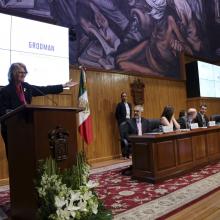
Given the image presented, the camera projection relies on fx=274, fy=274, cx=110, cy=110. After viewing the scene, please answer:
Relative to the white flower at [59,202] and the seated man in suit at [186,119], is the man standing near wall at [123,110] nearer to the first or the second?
the seated man in suit at [186,119]

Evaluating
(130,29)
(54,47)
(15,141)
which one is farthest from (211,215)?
(130,29)

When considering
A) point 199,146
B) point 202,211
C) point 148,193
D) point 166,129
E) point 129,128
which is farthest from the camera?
point 129,128

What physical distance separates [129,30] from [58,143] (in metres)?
6.19

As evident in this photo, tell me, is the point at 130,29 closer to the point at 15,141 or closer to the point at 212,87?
the point at 212,87

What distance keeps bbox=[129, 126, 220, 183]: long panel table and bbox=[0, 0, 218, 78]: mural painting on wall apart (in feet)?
9.72

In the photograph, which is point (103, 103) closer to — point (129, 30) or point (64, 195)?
point (129, 30)

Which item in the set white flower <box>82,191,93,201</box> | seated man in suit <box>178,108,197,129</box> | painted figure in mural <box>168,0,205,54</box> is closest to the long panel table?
seated man in suit <box>178,108,197,129</box>

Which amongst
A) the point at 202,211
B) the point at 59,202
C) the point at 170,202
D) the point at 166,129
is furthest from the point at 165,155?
the point at 59,202

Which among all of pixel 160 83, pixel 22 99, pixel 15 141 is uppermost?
pixel 160 83

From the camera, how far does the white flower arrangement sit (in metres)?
1.66

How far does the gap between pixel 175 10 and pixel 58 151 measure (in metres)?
8.82

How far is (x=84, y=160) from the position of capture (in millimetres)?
2010

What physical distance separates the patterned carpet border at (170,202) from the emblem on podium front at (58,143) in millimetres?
890

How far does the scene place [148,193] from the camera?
3289 mm
